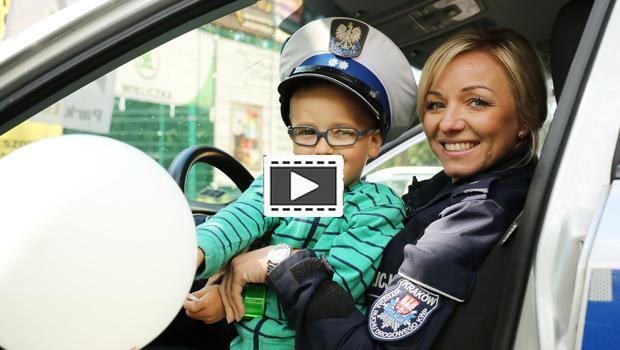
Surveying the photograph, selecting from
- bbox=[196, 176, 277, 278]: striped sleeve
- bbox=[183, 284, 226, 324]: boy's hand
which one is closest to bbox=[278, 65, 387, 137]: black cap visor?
bbox=[196, 176, 277, 278]: striped sleeve

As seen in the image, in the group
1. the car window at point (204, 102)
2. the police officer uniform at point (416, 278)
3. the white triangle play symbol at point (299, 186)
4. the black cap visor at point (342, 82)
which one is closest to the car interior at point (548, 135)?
the police officer uniform at point (416, 278)

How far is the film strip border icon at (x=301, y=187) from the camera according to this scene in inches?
43.0

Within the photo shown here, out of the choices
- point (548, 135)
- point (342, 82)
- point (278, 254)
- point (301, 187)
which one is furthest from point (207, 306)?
point (548, 135)

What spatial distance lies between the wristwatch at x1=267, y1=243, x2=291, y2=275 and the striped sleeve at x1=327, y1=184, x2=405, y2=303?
3.7 inches

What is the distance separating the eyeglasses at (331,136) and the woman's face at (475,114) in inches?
9.2

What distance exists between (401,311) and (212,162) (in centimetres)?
133

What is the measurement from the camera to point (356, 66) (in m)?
1.46

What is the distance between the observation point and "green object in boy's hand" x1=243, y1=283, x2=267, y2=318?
1.40 metres

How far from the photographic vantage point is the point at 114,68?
1328 mm

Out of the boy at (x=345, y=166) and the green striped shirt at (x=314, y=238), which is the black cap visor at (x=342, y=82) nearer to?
the boy at (x=345, y=166)

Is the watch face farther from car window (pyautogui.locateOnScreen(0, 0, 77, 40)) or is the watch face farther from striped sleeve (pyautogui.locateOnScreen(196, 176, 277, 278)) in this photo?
car window (pyautogui.locateOnScreen(0, 0, 77, 40))

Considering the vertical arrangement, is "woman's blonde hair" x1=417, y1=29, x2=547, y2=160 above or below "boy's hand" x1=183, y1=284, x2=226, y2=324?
above

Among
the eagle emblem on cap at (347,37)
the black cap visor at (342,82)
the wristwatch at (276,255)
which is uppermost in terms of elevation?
the eagle emblem on cap at (347,37)

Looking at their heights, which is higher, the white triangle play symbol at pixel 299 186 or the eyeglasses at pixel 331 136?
the eyeglasses at pixel 331 136
